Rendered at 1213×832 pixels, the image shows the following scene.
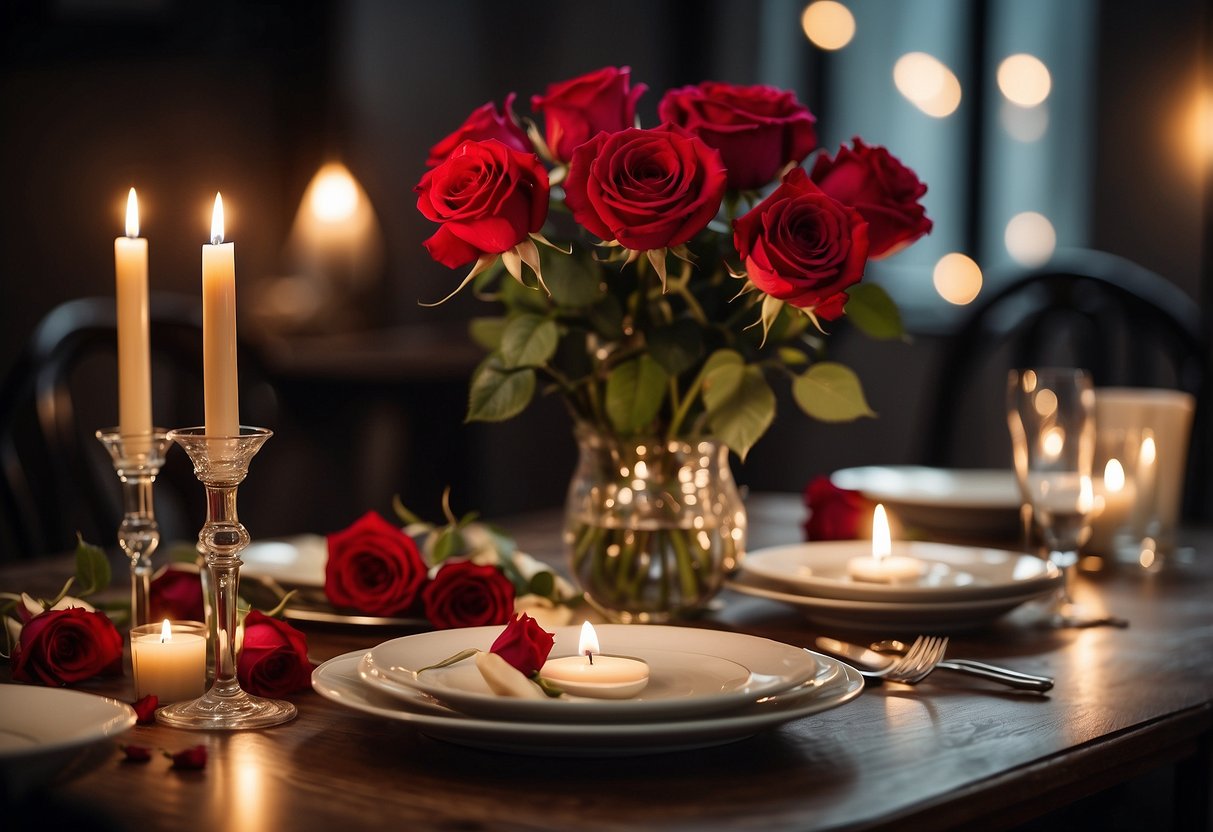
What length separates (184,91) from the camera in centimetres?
372

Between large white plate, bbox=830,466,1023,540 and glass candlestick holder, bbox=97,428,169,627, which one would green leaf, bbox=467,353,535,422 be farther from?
large white plate, bbox=830,466,1023,540

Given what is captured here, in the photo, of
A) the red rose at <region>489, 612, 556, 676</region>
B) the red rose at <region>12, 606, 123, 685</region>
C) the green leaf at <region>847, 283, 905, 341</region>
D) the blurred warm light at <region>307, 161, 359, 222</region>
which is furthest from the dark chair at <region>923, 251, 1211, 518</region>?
the blurred warm light at <region>307, 161, 359, 222</region>

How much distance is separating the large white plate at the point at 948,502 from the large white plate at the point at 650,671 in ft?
2.29

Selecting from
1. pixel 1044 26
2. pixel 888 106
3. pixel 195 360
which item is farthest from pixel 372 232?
pixel 195 360

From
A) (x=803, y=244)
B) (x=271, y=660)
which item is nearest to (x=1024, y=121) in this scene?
(x=803, y=244)

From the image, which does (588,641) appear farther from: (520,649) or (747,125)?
(747,125)

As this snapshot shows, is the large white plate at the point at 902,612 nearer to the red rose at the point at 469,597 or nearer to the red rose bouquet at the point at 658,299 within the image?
the red rose bouquet at the point at 658,299

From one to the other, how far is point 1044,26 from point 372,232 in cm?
194

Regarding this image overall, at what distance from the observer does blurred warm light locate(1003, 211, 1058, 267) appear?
155 inches

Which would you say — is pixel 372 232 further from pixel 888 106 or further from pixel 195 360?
pixel 195 360

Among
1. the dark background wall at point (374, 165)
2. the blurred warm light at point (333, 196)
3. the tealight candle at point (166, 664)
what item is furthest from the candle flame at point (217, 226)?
the blurred warm light at point (333, 196)

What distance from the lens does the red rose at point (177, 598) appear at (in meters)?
1.06

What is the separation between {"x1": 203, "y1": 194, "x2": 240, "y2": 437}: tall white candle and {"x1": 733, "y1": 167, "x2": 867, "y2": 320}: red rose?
0.33 m

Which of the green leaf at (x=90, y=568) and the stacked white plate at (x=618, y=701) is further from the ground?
the green leaf at (x=90, y=568)
